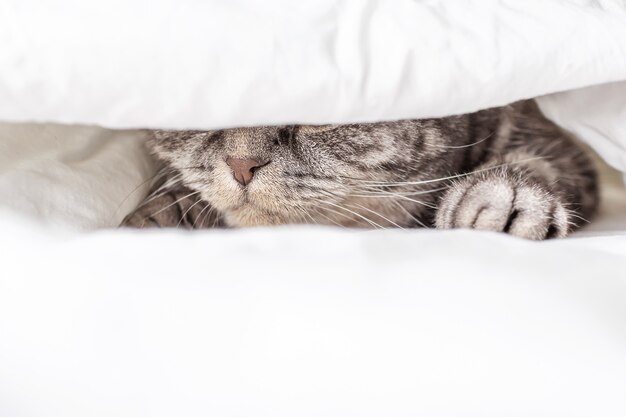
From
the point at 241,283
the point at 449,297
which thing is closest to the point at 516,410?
the point at 449,297

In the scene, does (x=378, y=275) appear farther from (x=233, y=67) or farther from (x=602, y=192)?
(x=602, y=192)

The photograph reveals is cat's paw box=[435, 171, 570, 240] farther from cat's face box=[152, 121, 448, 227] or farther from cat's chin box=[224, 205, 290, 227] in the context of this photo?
cat's chin box=[224, 205, 290, 227]

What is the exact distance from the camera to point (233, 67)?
70 centimetres

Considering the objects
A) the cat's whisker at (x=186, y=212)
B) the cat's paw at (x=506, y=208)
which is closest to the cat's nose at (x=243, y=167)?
the cat's whisker at (x=186, y=212)

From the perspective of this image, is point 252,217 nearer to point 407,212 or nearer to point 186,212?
point 186,212

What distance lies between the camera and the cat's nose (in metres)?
0.98

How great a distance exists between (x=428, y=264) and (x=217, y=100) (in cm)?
28

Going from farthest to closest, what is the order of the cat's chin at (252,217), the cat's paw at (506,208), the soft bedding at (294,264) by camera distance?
the cat's chin at (252,217) → the cat's paw at (506,208) → the soft bedding at (294,264)

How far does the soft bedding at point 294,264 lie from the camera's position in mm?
599

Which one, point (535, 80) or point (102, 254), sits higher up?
point (535, 80)

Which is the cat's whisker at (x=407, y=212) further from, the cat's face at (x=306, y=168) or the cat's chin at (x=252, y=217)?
the cat's chin at (x=252, y=217)

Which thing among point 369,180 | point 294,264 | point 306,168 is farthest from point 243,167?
point 294,264

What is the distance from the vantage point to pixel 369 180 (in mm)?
1046

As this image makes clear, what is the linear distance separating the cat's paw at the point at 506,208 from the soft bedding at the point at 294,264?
14 centimetres
